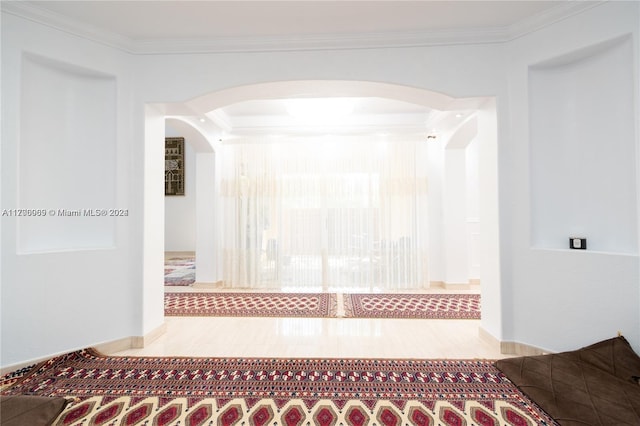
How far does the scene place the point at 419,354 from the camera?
8.61ft

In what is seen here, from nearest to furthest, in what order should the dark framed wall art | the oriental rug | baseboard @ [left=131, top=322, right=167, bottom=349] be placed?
baseboard @ [left=131, top=322, right=167, bottom=349] < the oriental rug < the dark framed wall art

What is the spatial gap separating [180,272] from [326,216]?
3.72m

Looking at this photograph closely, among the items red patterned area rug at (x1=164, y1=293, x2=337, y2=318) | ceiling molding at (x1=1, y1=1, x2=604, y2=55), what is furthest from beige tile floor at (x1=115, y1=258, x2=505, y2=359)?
ceiling molding at (x1=1, y1=1, x2=604, y2=55)

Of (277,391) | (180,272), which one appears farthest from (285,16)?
(180,272)

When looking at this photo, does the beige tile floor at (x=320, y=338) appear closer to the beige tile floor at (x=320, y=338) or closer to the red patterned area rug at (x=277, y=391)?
the beige tile floor at (x=320, y=338)

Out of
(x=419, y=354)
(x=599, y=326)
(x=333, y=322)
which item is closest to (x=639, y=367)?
(x=599, y=326)

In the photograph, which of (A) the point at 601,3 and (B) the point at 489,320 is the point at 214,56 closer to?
(A) the point at 601,3

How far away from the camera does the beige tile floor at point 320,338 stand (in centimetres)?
265

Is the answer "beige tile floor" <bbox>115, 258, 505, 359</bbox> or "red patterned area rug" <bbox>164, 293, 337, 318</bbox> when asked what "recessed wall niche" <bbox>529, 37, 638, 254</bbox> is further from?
"red patterned area rug" <bbox>164, 293, 337, 318</bbox>

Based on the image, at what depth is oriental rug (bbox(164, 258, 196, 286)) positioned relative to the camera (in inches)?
214

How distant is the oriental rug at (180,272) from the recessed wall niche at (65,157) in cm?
279

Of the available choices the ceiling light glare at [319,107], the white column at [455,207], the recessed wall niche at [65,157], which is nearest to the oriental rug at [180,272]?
the recessed wall niche at [65,157]

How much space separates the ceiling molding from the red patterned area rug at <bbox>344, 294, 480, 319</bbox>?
119 inches

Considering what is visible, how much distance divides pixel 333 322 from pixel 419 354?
1.09 m
